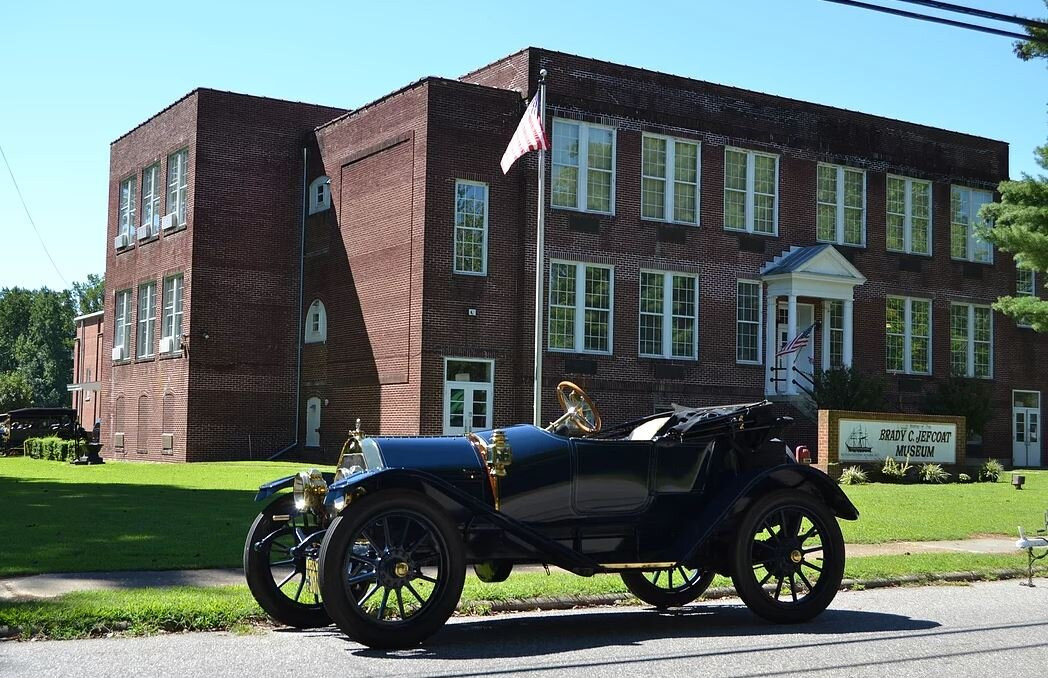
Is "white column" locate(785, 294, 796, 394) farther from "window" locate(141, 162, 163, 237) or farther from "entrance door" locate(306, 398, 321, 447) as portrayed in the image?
"window" locate(141, 162, 163, 237)

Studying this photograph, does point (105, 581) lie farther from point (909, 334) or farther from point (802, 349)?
point (909, 334)

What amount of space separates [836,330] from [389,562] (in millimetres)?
30883

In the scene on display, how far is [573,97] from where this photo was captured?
3222 cm

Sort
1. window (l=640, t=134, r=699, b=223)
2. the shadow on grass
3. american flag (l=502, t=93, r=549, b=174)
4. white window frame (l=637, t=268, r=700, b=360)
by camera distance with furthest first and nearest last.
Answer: window (l=640, t=134, r=699, b=223), white window frame (l=637, t=268, r=700, b=360), american flag (l=502, t=93, r=549, b=174), the shadow on grass

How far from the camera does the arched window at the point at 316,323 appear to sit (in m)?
36.7

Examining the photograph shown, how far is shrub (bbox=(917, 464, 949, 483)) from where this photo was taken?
28219mm

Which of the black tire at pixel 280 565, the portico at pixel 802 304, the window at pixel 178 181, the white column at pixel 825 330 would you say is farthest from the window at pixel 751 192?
the black tire at pixel 280 565

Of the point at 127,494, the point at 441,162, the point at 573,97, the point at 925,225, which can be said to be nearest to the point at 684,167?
the point at 573,97

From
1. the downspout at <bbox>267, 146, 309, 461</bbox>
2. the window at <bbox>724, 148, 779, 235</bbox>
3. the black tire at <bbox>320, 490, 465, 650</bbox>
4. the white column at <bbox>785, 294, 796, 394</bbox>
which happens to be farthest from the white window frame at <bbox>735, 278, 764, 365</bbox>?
the black tire at <bbox>320, 490, 465, 650</bbox>

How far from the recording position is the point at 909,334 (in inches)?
1513

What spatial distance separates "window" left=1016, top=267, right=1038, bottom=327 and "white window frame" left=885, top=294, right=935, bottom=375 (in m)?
4.22

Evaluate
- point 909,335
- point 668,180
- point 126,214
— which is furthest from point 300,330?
point 909,335

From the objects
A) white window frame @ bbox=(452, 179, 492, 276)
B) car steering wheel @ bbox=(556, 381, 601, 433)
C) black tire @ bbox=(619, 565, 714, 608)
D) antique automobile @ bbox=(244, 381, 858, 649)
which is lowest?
black tire @ bbox=(619, 565, 714, 608)

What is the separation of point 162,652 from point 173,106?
112ft
